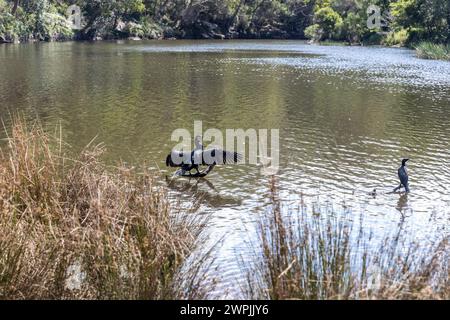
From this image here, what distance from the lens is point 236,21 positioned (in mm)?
75625

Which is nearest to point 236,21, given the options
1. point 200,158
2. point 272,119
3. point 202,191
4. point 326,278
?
point 272,119

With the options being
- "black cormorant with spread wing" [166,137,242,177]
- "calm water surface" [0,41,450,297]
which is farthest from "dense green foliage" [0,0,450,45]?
"black cormorant with spread wing" [166,137,242,177]

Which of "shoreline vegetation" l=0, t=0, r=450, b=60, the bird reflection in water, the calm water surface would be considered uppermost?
"shoreline vegetation" l=0, t=0, r=450, b=60

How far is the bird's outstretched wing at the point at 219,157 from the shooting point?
946 cm

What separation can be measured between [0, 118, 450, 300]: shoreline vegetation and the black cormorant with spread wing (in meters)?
3.55

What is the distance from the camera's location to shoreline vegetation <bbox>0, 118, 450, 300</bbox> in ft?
14.4

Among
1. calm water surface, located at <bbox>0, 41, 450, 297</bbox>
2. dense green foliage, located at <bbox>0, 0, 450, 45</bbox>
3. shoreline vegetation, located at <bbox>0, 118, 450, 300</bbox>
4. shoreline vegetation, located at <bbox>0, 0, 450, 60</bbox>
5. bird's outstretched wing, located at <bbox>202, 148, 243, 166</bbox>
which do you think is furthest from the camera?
dense green foliage, located at <bbox>0, 0, 450, 45</bbox>

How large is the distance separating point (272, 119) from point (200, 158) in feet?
22.4

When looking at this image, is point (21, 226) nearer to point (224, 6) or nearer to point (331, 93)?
point (331, 93)

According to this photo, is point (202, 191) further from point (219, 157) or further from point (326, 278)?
point (326, 278)

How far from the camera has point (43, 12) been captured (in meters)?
54.6

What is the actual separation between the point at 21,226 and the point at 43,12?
5381cm

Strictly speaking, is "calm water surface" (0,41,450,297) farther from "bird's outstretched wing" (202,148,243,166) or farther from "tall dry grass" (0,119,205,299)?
"tall dry grass" (0,119,205,299)

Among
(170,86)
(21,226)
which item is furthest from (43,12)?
(21,226)
